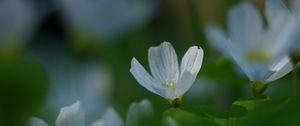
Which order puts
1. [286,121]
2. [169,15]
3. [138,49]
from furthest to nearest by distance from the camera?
[169,15] → [138,49] → [286,121]

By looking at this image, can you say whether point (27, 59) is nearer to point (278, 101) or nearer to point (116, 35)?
point (278, 101)

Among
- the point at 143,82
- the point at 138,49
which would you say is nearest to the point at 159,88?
the point at 143,82

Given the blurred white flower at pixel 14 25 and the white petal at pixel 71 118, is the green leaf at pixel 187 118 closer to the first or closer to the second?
the white petal at pixel 71 118

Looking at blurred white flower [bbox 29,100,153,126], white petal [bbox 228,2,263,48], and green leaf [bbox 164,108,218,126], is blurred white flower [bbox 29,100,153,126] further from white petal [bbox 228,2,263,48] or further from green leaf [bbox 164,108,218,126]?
white petal [bbox 228,2,263,48]

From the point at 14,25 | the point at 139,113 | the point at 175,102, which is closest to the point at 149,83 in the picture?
the point at 175,102

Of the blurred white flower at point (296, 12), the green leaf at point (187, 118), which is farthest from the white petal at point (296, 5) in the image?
the green leaf at point (187, 118)

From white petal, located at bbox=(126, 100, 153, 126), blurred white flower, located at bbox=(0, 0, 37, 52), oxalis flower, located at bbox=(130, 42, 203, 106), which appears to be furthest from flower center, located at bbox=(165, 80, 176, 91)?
blurred white flower, located at bbox=(0, 0, 37, 52)

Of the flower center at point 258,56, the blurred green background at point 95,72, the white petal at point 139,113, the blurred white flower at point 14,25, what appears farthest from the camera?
the blurred white flower at point 14,25
